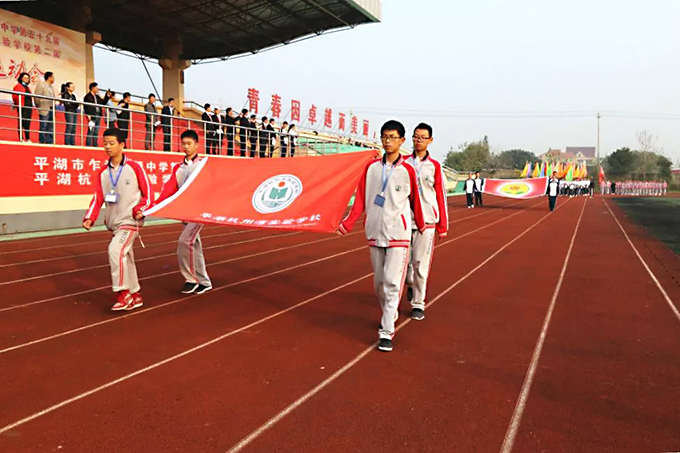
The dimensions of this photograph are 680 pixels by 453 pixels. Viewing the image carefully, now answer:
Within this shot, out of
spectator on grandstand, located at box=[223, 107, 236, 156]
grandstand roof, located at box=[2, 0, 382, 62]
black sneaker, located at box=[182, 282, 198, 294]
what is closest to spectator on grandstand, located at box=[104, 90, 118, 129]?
spectator on grandstand, located at box=[223, 107, 236, 156]

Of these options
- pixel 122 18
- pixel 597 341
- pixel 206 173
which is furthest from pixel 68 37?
pixel 597 341

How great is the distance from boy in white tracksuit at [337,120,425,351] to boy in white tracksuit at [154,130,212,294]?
7.93 ft

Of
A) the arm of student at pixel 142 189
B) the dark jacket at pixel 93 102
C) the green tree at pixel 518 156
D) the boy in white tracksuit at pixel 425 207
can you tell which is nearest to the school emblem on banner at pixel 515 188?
Result: the dark jacket at pixel 93 102

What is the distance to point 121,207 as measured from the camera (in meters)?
5.32

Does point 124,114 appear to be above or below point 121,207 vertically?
above

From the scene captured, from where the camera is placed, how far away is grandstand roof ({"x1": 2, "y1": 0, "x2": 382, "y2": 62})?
800 inches

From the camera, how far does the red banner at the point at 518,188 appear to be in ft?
80.0

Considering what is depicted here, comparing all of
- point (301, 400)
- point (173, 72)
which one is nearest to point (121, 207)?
point (301, 400)

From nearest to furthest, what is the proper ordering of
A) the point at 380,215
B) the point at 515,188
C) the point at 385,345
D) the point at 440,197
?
the point at 385,345 < the point at 380,215 < the point at 440,197 < the point at 515,188

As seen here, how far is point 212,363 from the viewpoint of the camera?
393cm

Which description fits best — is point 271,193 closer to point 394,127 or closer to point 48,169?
point 394,127

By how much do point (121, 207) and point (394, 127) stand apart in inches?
115

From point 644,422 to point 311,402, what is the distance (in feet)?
6.36

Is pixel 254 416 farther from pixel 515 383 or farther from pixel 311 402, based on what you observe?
pixel 515 383
